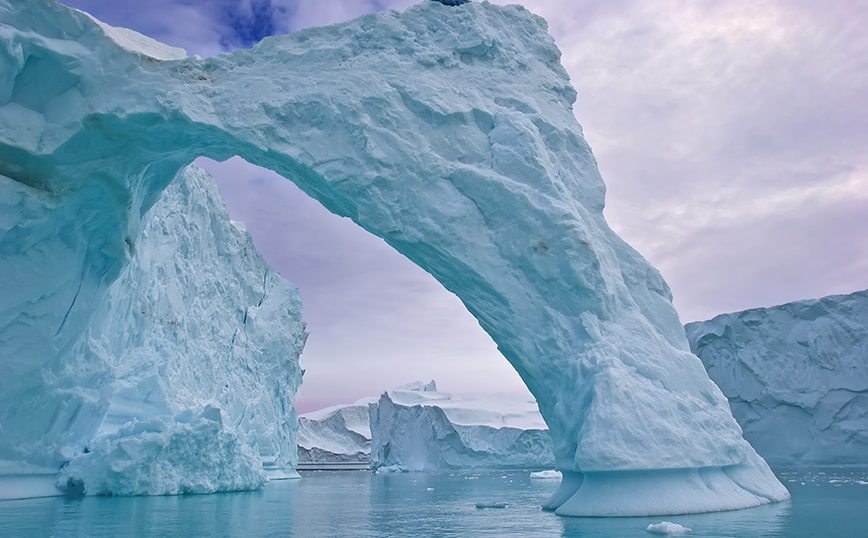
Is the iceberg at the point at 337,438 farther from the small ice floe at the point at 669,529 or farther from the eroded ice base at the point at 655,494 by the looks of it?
the small ice floe at the point at 669,529

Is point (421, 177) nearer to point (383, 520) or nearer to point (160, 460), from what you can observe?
point (383, 520)

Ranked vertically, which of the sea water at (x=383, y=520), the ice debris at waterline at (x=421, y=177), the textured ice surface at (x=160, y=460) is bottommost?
the sea water at (x=383, y=520)

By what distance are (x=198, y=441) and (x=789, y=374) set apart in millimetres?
20033

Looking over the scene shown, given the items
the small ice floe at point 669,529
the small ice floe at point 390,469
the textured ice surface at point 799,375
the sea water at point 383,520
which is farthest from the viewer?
the small ice floe at point 390,469

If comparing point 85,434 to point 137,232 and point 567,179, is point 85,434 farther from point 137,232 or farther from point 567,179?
point 567,179

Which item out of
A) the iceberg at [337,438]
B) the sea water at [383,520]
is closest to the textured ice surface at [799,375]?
the sea water at [383,520]

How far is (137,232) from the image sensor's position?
1066 cm

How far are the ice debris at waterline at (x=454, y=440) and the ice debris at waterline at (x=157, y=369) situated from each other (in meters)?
9.39

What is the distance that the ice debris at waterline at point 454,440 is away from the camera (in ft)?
94.9

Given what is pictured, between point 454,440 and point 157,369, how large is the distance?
17.6 m

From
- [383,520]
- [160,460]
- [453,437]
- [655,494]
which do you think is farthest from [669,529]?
[453,437]

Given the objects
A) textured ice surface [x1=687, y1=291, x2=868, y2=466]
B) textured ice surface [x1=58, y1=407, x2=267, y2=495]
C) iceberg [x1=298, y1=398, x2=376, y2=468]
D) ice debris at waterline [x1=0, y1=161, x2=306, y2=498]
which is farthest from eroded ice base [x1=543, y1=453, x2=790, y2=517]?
iceberg [x1=298, y1=398, x2=376, y2=468]

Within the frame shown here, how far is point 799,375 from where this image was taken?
22.4 m

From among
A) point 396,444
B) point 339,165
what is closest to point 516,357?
point 339,165
